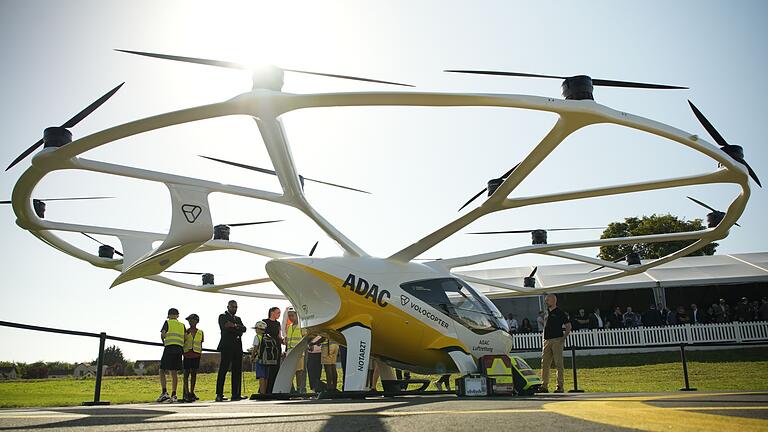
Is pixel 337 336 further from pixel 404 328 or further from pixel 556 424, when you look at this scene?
pixel 556 424

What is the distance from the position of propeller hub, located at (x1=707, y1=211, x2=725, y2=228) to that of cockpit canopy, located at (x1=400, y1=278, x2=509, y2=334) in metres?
5.53

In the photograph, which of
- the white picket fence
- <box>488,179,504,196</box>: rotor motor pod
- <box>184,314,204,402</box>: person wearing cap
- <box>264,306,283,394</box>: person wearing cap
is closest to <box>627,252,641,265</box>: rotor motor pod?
the white picket fence

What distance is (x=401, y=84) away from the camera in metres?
7.18

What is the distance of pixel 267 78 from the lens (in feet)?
23.5

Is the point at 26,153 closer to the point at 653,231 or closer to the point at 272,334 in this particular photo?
the point at 272,334

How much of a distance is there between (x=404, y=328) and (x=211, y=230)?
167 inches

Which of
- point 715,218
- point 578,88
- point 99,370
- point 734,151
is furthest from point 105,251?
point 715,218

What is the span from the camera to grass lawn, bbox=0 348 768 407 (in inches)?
418

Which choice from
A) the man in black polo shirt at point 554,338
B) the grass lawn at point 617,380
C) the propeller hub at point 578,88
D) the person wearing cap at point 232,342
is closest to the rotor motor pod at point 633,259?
the grass lawn at point 617,380

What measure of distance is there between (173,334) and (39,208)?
381 centimetres

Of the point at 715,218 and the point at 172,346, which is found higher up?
the point at 715,218

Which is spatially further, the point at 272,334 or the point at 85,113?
the point at 272,334

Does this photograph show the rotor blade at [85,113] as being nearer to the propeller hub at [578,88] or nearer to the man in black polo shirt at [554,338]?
the propeller hub at [578,88]

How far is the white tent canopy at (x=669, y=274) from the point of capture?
2438cm
